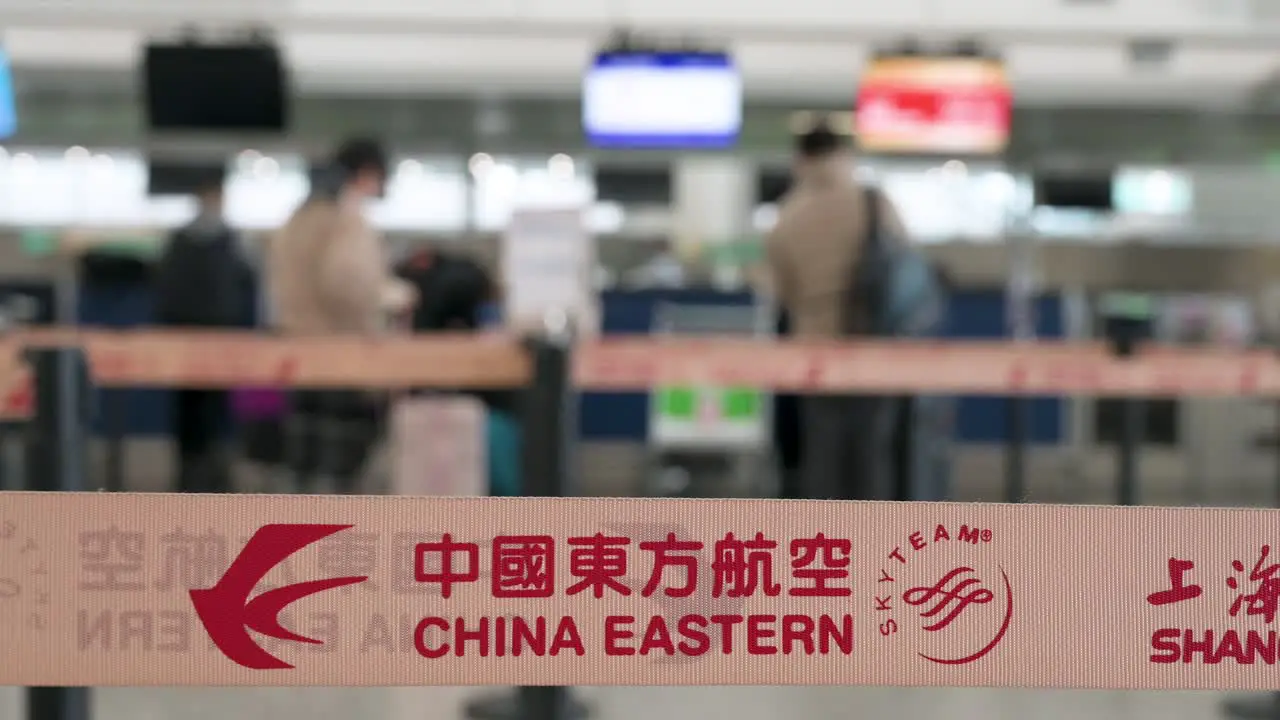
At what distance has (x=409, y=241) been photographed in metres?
12.3

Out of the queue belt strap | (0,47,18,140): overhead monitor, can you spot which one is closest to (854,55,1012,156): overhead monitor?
(0,47,18,140): overhead monitor

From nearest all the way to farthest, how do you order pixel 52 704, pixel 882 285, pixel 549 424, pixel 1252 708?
1. pixel 52 704
2. pixel 549 424
3. pixel 1252 708
4. pixel 882 285

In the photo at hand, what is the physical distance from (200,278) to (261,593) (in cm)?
561

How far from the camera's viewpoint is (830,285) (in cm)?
473

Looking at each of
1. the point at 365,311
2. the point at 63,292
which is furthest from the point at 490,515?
the point at 63,292

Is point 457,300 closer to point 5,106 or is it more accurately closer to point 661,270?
point 5,106

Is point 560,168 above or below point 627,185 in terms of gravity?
above

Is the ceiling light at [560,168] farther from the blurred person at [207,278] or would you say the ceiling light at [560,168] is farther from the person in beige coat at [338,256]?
the person in beige coat at [338,256]

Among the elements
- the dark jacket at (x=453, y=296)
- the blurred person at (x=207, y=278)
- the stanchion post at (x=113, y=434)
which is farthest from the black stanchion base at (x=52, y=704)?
the stanchion post at (x=113, y=434)

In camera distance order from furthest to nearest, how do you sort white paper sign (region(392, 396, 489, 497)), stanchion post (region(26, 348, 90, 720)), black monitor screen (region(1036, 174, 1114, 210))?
black monitor screen (region(1036, 174, 1114, 210)) → white paper sign (region(392, 396, 489, 497)) → stanchion post (region(26, 348, 90, 720))

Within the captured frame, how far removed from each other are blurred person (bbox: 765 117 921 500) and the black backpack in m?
3.10

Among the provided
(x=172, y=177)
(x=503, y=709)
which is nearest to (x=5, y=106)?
(x=172, y=177)

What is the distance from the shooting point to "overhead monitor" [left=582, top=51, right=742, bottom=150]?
834cm

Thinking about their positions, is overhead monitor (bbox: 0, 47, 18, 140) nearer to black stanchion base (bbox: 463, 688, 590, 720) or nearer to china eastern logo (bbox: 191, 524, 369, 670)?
black stanchion base (bbox: 463, 688, 590, 720)
